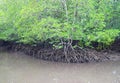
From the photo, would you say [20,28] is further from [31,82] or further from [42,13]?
[31,82]

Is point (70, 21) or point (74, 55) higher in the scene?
point (70, 21)

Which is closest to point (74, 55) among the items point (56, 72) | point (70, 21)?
point (56, 72)

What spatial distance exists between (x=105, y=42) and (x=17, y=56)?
376 centimetres

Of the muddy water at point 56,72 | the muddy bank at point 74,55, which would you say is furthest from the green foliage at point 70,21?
the muddy water at point 56,72

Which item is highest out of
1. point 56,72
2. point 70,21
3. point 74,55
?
point 70,21

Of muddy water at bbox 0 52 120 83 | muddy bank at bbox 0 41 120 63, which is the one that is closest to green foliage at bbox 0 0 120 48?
muddy bank at bbox 0 41 120 63

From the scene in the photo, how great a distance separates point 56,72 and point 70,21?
1836mm

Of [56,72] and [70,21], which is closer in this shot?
[56,72]

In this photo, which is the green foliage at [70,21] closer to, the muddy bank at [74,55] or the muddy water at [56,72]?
the muddy bank at [74,55]

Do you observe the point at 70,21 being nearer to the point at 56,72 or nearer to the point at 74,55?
the point at 74,55

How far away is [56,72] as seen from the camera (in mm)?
9016

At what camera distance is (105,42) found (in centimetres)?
980

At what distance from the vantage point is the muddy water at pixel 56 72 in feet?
26.7

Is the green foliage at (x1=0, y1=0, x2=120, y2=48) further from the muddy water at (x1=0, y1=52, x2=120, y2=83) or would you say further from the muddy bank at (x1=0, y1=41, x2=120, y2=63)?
the muddy water at (x1=0, y1=52, x2=120, y2=83)
